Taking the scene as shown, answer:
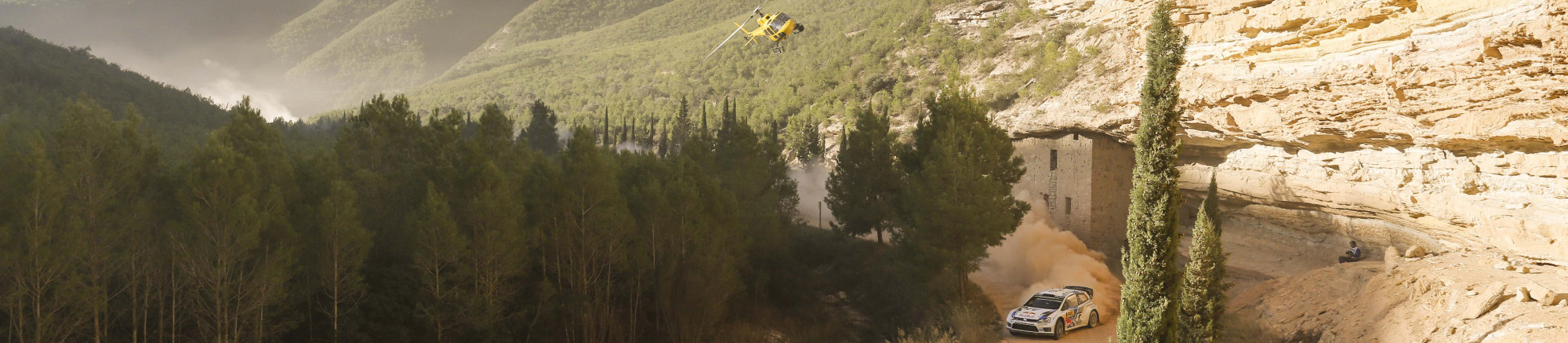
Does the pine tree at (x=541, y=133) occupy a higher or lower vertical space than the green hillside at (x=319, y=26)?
lower

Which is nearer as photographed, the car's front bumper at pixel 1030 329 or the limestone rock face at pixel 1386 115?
the limestone rock face at pixel 1386 115

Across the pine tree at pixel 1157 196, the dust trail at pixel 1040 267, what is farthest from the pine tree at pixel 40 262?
the dust trail at pixel 1040 267

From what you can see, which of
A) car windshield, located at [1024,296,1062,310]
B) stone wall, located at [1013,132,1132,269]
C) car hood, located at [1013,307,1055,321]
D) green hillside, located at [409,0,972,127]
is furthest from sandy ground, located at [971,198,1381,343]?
green hillside, located at [409,0,972,127]

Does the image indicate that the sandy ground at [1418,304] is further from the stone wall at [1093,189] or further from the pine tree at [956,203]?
the stone wall at [1093,189]

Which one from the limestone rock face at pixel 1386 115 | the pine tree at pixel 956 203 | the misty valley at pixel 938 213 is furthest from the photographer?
the pine tree at pixel 956 203

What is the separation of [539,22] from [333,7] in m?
58.9

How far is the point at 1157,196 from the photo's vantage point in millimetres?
12984

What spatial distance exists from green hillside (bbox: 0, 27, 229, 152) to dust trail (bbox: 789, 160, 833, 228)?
32347 mm

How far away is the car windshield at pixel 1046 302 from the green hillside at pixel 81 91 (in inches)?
1084

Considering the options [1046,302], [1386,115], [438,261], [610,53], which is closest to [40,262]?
[438,261]

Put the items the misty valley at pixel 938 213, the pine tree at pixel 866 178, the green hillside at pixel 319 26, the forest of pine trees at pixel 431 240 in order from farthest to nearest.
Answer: the green hillside at pixel 319 26, the pine tree at pixel 866 178, the forest of pine trees at pixel 431 240, the misty valley at pixel 938 213

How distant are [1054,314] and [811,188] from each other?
39428 mm

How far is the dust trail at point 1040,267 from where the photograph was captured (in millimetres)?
26703

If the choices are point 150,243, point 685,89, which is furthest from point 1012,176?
point 685,89
